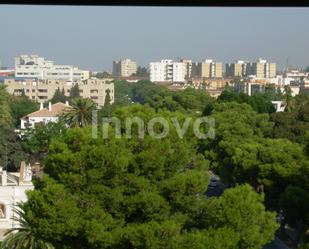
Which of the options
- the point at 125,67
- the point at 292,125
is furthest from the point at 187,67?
the point at 292,125

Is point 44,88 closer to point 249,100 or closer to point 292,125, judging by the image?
point 249,100

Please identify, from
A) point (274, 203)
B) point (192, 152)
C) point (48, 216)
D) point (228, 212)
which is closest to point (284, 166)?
point (274, 203)

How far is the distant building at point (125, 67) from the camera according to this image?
6494cm

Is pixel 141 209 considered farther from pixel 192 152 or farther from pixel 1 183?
pixel 1 183

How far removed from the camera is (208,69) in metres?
58.1

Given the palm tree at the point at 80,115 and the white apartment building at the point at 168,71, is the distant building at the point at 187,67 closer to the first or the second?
the white apartment building at the point at 168,71

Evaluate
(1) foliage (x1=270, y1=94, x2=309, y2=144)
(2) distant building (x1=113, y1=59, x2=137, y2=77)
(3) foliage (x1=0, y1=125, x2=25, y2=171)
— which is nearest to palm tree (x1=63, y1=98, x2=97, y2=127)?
(3) foliage (x1=0, y1=125, x2=25, y2=171)

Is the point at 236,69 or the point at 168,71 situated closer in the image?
the point at 168,71

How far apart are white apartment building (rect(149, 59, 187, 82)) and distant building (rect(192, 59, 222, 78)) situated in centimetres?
521

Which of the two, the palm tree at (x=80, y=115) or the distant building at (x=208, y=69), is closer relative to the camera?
Result: the palm tree at (x=80, y=115)

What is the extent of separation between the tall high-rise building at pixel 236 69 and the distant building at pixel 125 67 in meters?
11.0

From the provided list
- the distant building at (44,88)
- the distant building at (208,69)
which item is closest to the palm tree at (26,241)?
the distant building at (44,88)

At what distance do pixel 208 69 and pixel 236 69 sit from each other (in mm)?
3146
